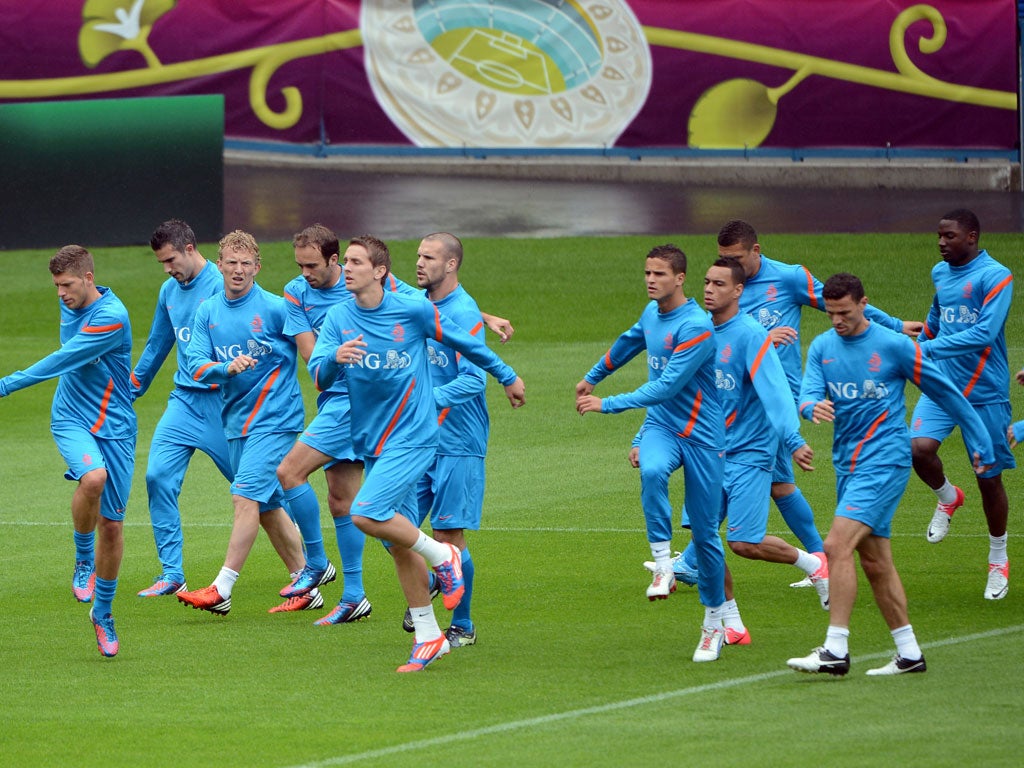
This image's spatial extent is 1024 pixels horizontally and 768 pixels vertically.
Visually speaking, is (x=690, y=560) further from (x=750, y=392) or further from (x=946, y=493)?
(x=946, y=493)

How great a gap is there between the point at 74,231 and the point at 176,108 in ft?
6.97

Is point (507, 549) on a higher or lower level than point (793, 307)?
lower

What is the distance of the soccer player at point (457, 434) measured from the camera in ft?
30.7

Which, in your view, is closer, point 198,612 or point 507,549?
point 198,612

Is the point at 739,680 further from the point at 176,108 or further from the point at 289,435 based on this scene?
the point at 176,108

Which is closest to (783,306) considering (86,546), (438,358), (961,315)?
(961,315)

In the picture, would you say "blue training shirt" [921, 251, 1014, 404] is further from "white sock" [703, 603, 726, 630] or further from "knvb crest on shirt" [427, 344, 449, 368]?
"knvb crest on shirt" [427, 344, 449, 368]

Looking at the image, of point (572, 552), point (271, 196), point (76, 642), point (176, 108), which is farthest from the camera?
point (271, 196)

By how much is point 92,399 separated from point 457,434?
2072 millimetres

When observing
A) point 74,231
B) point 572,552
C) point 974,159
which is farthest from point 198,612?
point 974,159

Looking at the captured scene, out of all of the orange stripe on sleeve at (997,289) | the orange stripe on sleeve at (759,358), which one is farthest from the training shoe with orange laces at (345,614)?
the orange stripe on sleeve at (997,289)

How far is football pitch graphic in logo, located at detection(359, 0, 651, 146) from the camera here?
2722 centimetres

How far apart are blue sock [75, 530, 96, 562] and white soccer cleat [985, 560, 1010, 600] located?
17.2 feet

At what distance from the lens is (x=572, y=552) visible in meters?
12.1
